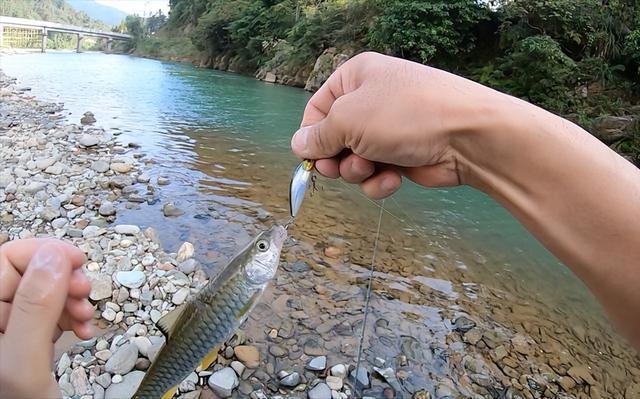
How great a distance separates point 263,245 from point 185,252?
10.7ft

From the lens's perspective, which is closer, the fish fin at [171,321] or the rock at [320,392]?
the fish fin at [171,321]

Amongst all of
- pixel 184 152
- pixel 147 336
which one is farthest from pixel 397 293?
pixel 184 152

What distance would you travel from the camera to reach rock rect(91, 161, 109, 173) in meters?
7.25

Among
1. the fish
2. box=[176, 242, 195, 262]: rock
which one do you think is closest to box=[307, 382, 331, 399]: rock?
the fish

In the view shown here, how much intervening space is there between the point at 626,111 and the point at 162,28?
257 ft

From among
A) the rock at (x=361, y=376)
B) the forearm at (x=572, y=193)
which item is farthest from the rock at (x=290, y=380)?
the forearm at (x=572, y=193)

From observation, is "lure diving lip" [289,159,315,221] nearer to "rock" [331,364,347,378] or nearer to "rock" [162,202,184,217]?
"rock" [331,364,347,378]

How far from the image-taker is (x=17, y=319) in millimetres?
856

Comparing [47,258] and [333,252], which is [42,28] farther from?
[47,258]

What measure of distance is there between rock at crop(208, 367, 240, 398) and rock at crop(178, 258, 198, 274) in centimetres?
155

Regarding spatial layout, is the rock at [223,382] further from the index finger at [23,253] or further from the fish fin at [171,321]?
the index finger at [23,253]

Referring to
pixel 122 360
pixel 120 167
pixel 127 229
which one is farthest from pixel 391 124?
pixel 120 167

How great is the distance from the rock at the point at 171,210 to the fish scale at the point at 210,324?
13.8ft

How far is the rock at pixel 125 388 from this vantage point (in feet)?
8.86
